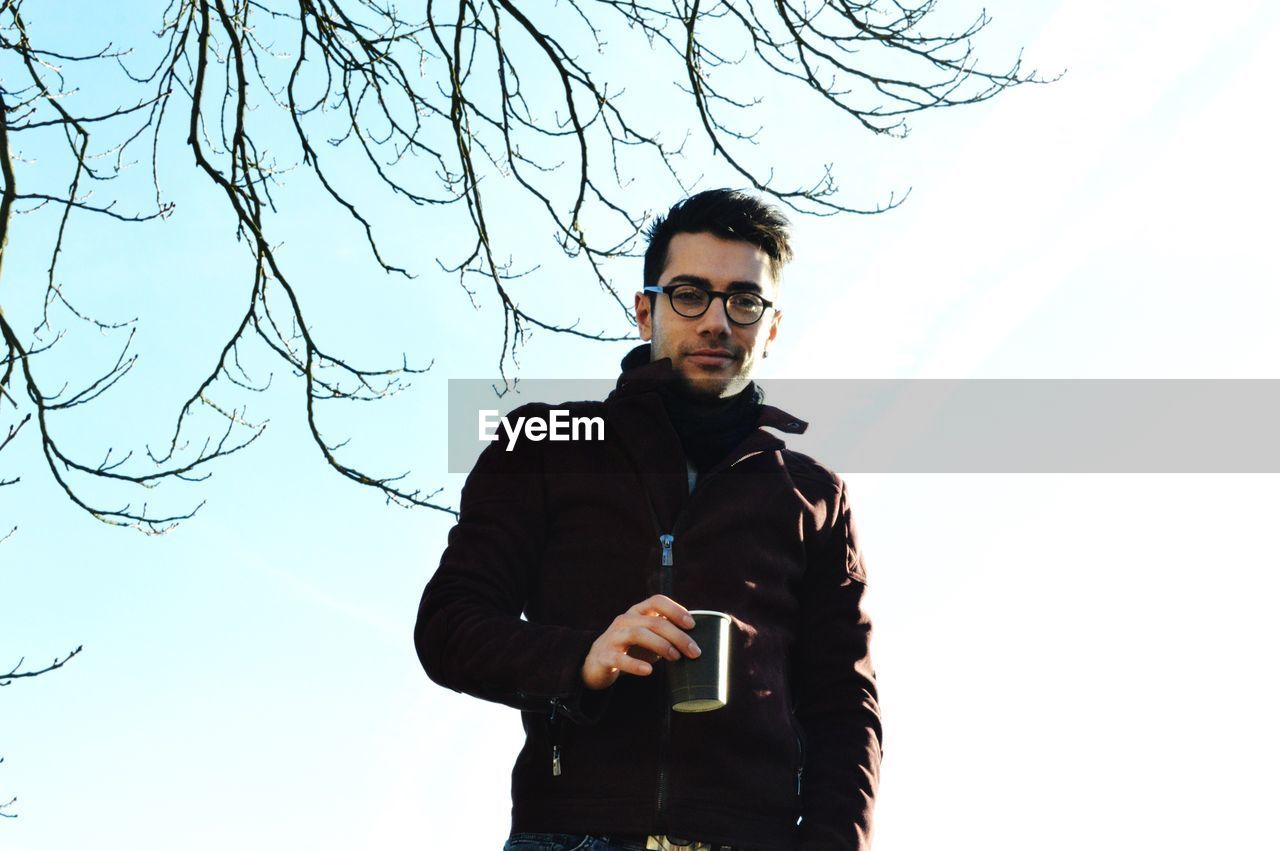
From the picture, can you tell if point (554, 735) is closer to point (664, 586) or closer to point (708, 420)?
point (664, 586)

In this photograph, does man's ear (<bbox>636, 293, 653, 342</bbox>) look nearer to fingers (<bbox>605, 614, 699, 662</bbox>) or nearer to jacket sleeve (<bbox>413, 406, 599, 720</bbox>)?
jacket sleeve (<bbox>413, 406, 599, 720</bbox>)

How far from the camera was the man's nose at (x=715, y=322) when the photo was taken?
2.58m

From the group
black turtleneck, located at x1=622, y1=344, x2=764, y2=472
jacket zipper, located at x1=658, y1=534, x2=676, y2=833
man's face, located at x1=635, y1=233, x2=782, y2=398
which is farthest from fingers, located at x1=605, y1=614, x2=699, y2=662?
man's face, located at x1=635, y1=233, x2=782, y2=398

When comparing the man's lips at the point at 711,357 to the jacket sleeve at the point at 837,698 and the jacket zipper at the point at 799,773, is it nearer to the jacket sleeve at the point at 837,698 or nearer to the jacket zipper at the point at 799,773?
the jacket sleeve at the point at 837,698

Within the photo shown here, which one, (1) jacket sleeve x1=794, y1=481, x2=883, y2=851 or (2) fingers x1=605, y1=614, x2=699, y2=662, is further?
(1) jacket sleeve x1=794, y1=481, x2=883, y2=851

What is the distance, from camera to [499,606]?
7.52 feet

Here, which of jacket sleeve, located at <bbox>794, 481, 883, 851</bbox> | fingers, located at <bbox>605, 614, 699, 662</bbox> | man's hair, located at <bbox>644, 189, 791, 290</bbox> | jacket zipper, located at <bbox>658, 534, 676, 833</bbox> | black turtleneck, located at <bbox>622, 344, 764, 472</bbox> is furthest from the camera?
man's hair, located at <bbox>644, 189, 791, 290</bbox>

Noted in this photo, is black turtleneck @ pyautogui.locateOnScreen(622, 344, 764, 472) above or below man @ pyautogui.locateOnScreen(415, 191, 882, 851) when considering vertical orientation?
above

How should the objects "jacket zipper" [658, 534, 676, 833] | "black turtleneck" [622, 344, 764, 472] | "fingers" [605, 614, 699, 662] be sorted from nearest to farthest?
"fingers" [605, 614, 699, 662], "jacket zipper" [658, 534, 676, 833], "black turtleneck" [622, 344, 764, 472]

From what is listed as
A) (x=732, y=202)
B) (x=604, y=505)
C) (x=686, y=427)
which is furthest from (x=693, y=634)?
(x=732, y=202)

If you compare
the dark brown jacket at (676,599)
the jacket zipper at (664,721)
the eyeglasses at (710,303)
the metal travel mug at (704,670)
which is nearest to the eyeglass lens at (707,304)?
the eyeglasses at (710,303)

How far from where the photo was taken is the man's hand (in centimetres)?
198

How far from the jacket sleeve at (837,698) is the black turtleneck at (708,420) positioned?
0.24 metres

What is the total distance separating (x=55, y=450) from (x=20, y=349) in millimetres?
297
